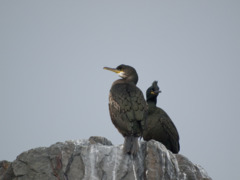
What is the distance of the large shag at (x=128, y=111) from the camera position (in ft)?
26.1

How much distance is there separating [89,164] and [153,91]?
479 cm

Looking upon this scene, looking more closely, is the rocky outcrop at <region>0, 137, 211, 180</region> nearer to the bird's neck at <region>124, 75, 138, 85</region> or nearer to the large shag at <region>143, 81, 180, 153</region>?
the bird's neck at <region>124, 75, 138, 85</region>

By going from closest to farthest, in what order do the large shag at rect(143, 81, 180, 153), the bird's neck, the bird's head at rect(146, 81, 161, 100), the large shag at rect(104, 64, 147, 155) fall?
the large shag at rect(104, 64, 147, 155) < the bird's neck < the large shag at rect(143, 81, 180, 153) < the bird's head at rect(146, 81, 161, 100)

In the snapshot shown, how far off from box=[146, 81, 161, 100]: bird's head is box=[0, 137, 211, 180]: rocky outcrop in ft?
12.2

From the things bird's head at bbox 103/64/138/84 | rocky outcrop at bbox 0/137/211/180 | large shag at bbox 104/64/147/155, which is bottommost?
rocky outcrop at bbox 0/137/211/180

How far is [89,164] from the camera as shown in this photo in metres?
7.79

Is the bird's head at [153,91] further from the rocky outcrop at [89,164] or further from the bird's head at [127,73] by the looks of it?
the rocky outcrop at [89,164]

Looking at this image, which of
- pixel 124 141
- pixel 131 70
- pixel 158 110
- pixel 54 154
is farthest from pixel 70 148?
pixel 158 110

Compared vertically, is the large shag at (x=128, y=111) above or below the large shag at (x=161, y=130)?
above

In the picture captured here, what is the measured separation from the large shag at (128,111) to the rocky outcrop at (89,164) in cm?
30

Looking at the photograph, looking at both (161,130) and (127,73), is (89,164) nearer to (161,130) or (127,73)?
(127,73)

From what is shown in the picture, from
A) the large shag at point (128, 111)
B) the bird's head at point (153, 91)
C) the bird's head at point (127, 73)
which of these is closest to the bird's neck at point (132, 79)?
the bird's head at point (127, 73)

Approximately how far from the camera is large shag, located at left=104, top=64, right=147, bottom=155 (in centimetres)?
795

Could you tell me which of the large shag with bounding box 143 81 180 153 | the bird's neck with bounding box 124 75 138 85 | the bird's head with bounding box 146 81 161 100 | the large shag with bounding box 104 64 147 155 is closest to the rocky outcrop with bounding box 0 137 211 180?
the large shag with bounding box 104 64 147 155
